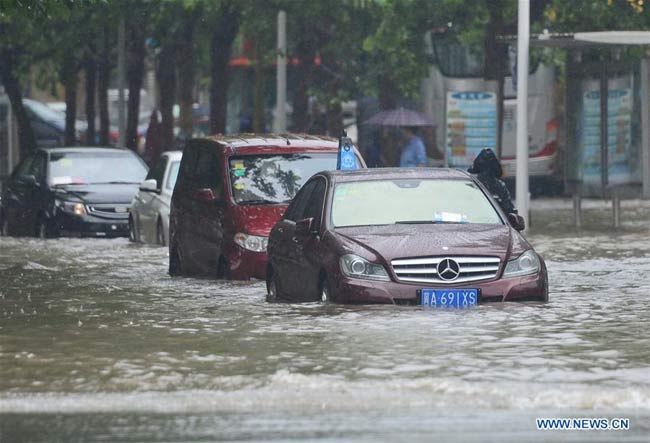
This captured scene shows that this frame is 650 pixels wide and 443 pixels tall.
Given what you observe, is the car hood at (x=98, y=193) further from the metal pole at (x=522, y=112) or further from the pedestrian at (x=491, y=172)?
the pedestrian at (x=491, y=172)

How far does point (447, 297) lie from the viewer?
14.4 m

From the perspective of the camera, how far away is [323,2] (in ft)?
115

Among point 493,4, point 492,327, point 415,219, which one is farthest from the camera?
point 493,4

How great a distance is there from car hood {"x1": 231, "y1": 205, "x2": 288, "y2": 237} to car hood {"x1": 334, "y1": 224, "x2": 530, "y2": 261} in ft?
11.1

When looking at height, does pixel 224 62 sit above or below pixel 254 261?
above

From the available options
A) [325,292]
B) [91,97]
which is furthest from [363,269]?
[91,97]

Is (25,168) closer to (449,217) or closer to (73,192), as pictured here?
(73,192)

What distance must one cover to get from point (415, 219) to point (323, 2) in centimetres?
2003

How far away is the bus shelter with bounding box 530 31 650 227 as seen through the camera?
29031 millimetres

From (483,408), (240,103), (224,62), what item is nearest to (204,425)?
(483,408)

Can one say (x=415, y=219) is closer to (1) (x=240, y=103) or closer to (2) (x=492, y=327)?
(2) (x=492, y=327)

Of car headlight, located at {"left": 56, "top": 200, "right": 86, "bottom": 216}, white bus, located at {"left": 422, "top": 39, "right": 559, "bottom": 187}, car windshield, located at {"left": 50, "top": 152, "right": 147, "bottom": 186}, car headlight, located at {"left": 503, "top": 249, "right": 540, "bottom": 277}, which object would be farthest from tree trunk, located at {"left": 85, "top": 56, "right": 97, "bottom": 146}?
car headlight, located at {"left": 503, "top": 249, "right": 540, "bottom": 277}

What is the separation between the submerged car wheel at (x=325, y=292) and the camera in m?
14.7
